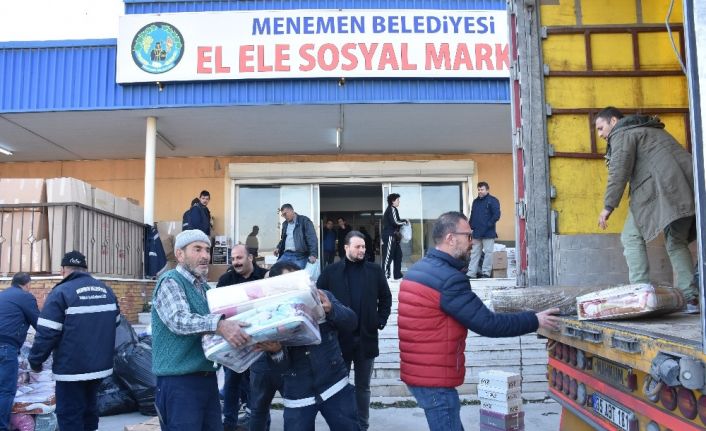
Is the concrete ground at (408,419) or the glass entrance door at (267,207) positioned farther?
the glass entrance door at (267,207)

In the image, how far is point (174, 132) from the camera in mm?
12492

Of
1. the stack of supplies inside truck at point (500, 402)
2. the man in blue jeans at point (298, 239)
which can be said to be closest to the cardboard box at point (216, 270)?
the man in blue jeans at point (298, 239)

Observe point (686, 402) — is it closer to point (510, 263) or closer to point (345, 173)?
point (510, 263)

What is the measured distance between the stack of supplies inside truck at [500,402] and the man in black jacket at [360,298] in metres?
1.06

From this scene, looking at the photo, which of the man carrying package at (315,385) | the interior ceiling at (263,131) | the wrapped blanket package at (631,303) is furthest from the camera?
the interior ceiling at (263,131)

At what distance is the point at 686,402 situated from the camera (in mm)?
2104

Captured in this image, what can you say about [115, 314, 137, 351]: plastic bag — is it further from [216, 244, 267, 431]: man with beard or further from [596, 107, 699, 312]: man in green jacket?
[596, 107, 699, 312]: man in green jacket

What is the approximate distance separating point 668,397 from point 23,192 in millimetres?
9579

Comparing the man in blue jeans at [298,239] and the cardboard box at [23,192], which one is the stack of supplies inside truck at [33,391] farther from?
the man in blue jeans at [298,239]

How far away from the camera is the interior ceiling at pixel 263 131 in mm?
11289

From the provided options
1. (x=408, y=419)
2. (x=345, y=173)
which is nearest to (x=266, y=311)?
(x=408, y=419)

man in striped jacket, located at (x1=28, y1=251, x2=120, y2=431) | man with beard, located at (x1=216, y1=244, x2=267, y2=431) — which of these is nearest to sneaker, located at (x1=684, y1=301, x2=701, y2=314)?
man with beard, located at (x1=216, y1=244, x2=267, y2=431)

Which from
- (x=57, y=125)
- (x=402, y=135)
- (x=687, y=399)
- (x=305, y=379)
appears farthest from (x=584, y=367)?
(x=57, y=125)

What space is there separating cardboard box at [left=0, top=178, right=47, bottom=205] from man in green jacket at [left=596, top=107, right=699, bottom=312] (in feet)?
27.4
